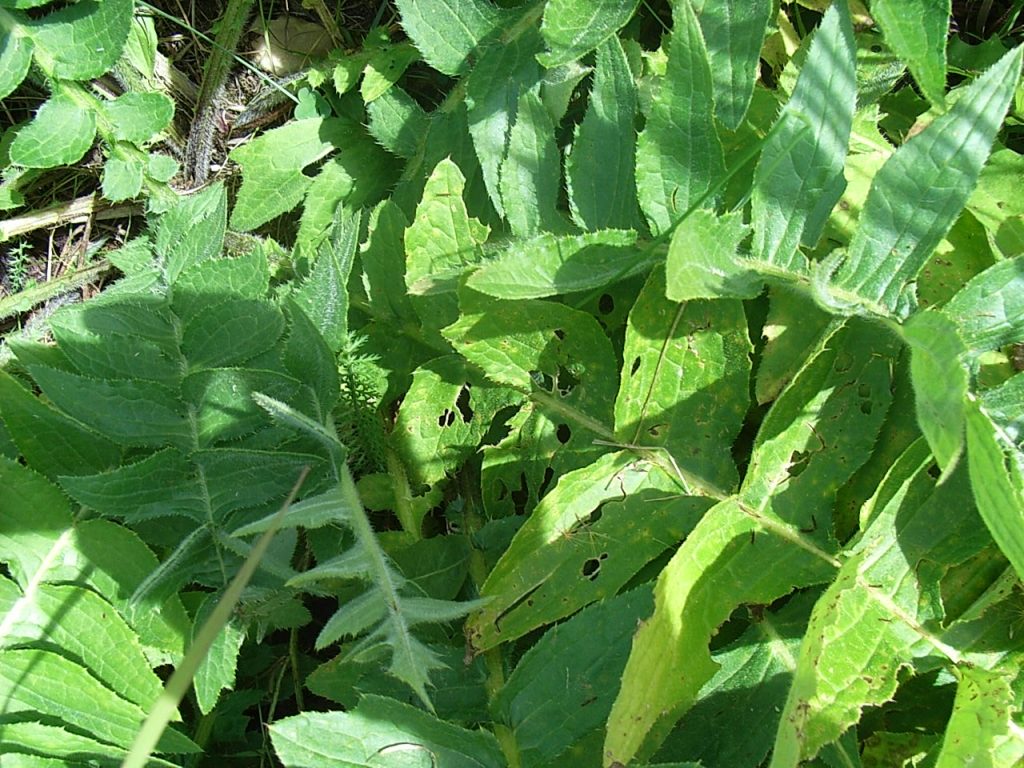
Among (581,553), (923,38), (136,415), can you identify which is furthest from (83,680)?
(923,38)

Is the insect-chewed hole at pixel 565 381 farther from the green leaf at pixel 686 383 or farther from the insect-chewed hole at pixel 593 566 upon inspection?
the insect-chewed hole at pixel 593 566

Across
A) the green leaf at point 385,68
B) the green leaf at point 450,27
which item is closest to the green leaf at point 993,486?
the green leaf at point 450,27

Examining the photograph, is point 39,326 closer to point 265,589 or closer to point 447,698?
point 265,589

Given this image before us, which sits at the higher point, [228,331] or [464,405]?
[228,331]

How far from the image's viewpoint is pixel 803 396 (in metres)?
2.07

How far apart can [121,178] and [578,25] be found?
1551mm

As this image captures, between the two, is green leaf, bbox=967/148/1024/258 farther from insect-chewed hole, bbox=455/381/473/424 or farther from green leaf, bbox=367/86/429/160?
green leaf, bbox=367/86/429/160

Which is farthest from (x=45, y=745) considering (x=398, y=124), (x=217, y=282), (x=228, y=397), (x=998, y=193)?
(x=998, y=193)

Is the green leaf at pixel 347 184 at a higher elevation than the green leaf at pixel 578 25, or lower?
lower

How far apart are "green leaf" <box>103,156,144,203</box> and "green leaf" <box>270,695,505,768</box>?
181 cm

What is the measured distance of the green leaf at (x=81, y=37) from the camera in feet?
8.62

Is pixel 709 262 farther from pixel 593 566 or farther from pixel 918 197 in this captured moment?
pixel 593 566

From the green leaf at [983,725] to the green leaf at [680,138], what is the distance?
3.66ft

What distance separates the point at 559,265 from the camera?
6.61 ft
